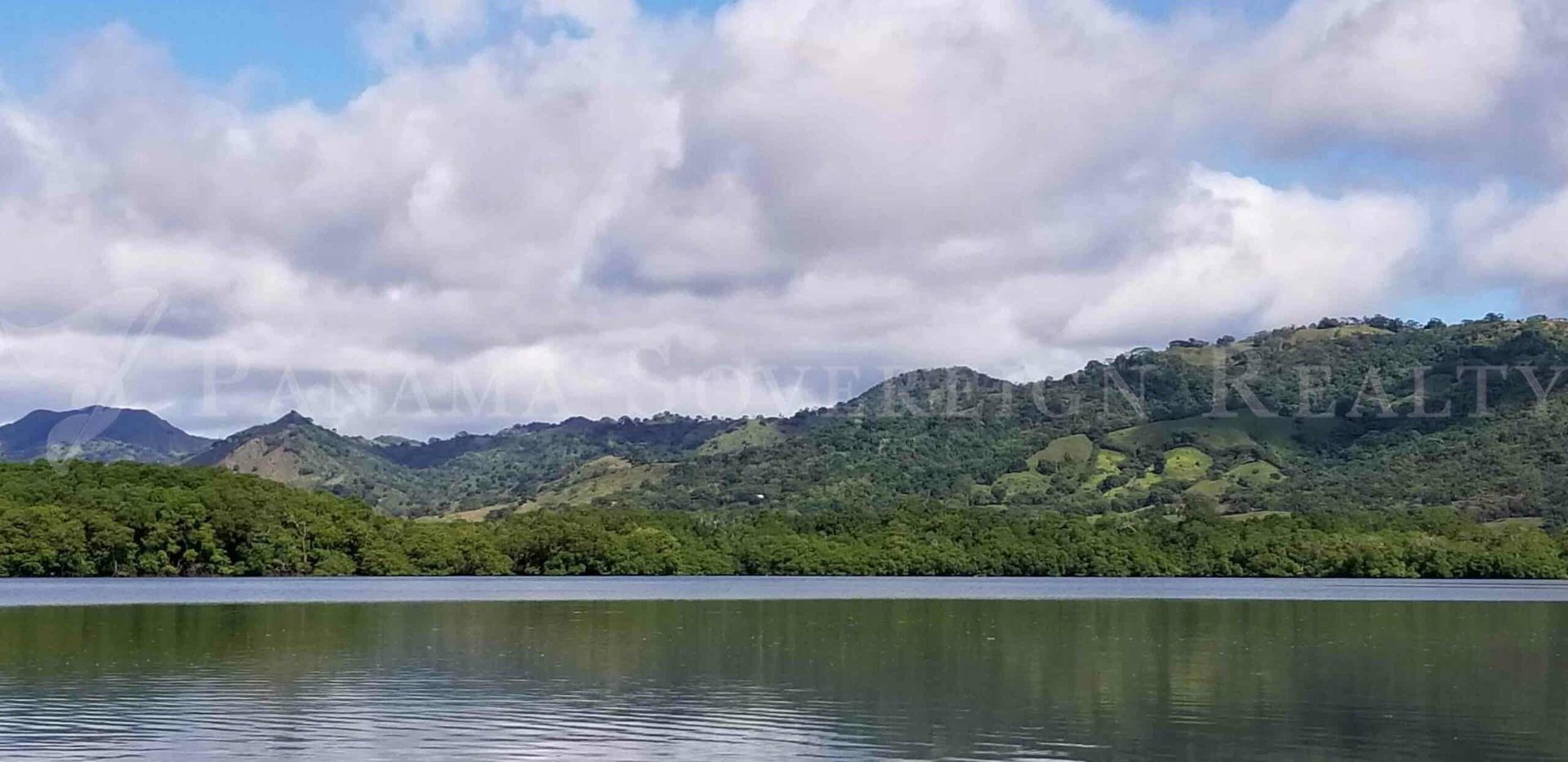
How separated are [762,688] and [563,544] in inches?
5314

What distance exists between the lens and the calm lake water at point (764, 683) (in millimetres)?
36375

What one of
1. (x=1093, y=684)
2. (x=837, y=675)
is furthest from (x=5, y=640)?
(x=1093, y=684)

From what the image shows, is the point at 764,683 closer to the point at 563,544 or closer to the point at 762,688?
the point at 762,688

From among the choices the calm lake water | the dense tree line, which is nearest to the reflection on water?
the calm lake water

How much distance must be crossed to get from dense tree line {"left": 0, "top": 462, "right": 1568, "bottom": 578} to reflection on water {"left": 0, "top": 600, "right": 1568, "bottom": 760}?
6362 centimetres

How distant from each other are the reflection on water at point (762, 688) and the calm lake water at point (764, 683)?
0.17 metres

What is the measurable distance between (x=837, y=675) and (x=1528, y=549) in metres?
153

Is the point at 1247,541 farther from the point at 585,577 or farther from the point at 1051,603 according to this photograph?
the point at 1051,603

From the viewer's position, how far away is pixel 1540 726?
135ft

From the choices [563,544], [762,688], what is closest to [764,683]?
[762,688]

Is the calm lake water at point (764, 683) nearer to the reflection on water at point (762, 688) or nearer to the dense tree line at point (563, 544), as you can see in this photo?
the reflection on water at point (762, 688)

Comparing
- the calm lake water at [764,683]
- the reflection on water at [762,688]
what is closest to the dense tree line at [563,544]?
the calm lake water at [764,683]

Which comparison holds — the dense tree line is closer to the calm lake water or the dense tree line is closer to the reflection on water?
the calm lake water

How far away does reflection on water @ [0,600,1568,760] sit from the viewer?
36.2 meters
